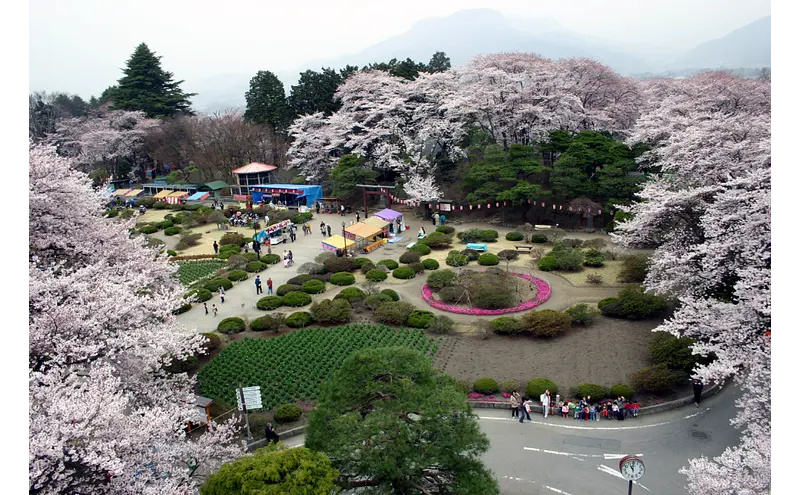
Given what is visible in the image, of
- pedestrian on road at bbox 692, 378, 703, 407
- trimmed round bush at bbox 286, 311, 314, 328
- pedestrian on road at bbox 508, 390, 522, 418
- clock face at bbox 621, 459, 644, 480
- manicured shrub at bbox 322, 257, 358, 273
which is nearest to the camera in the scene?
clock face at bbox 621, 459, 644, 480

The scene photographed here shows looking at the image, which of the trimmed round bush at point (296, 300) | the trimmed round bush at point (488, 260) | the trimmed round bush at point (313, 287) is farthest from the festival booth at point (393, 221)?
the trimmed round bush at point (296, 300)

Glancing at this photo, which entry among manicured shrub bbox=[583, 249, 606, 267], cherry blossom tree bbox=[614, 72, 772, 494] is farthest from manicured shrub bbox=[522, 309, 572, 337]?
manicured shrub bbox=[583, 249, 606, 267]

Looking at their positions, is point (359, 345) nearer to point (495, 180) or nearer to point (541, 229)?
point (541, 229)

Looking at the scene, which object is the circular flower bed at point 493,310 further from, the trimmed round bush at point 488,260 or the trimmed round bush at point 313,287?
the trimmed round bush at point 313,287

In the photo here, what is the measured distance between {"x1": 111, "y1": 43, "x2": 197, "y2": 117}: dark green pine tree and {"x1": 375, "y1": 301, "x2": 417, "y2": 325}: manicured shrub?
57.1 metres

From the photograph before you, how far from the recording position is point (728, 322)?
13.4 meters

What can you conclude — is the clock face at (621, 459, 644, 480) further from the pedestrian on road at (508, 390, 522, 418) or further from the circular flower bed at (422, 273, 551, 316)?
the circular flower bed at (422, 273, 551, 316)

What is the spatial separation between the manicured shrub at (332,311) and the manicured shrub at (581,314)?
32.7ft

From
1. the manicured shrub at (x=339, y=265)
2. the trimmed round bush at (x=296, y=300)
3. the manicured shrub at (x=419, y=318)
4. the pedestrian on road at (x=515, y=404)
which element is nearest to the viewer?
the pedestrian on road at (x=515, y=404)

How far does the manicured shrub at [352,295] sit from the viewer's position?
25.9 m

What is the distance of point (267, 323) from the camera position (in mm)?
23359

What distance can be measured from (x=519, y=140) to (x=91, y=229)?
123 ft

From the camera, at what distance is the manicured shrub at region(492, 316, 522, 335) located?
2192 cm

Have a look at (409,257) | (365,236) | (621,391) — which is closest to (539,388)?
(621,391)
